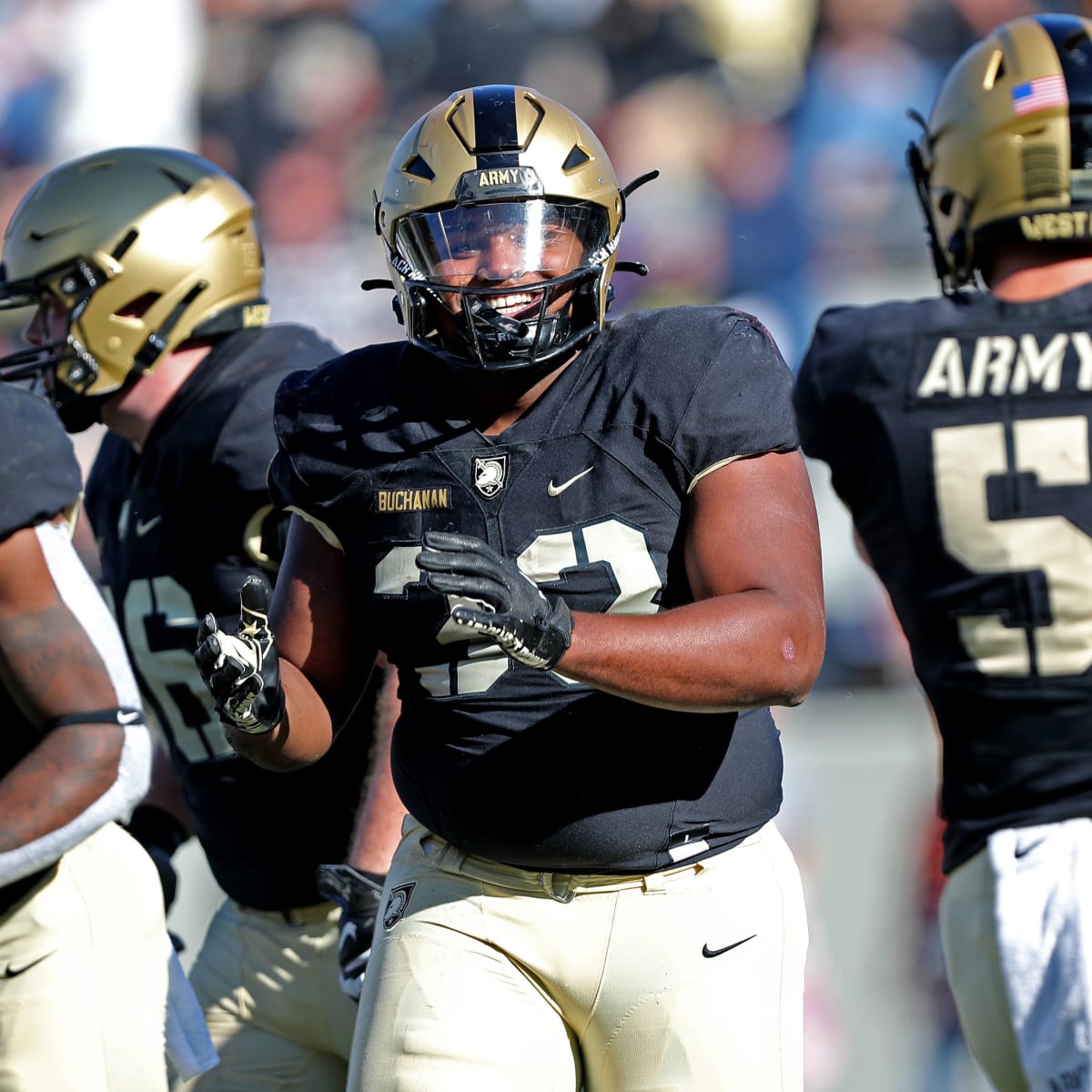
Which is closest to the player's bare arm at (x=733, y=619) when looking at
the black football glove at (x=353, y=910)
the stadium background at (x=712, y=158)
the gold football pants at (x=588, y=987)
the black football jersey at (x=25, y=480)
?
the gold football pants at (x=588, y=987)

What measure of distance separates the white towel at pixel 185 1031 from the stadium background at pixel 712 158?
7.74ft

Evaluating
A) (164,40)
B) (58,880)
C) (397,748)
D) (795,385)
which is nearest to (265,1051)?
(58,880)

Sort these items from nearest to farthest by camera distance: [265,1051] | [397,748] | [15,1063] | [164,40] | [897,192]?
[397,748], [15,1063], [265,1051], [897,192], [164,40]

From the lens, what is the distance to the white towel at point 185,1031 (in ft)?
9.02

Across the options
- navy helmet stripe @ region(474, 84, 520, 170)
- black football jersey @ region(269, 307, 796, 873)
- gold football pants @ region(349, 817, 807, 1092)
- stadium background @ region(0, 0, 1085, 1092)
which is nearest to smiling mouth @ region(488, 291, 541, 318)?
black football jersey @ region(269, 307, 796, 873)

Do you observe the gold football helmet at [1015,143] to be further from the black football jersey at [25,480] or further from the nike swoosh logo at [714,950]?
the black football jersey at [25,480]

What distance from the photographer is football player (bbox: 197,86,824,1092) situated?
212 centimetres

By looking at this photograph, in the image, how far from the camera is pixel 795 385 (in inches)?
107

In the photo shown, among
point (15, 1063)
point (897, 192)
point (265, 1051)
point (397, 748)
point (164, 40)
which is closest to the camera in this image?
point (397, 748)

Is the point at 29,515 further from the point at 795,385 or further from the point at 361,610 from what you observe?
the point at 795,385

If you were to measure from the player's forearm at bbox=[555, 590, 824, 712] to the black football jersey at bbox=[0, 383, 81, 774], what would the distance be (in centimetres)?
111

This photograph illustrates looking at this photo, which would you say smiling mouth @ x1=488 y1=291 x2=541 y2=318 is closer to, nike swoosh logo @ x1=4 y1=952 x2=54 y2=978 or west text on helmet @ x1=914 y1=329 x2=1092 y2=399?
west text on helmet @ x1=914 y1=329 x2=1092 y2=399

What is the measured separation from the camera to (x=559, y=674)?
2.03 m

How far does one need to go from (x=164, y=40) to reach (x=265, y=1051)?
5595mm
